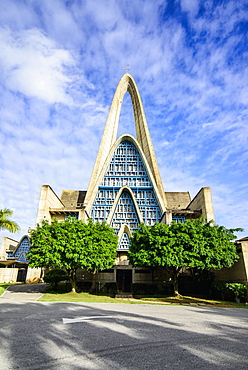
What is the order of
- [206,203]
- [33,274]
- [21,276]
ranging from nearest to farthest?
[33,274], [206,203], [21,276]

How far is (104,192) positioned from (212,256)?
73.9 feet

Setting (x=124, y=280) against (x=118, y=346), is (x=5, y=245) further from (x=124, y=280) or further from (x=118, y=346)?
(x=118, y=346)

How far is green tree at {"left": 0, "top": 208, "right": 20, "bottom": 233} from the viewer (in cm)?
2208

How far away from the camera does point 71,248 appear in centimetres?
2259

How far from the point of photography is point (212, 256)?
21.7m

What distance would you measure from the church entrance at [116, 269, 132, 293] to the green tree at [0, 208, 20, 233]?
47.1ft

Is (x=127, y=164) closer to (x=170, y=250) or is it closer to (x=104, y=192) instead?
(x=104, y=192)

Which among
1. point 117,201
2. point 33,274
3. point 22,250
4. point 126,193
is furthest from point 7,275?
point 126,193

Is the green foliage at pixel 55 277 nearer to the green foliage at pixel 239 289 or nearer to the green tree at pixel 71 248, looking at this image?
the green tree at pixel 71 248

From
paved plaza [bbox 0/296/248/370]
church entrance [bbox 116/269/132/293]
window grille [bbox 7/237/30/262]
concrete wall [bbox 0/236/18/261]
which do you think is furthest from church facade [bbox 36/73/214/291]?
paved plaza [bbox 0/296/248/370]

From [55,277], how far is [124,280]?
8820 millimetres

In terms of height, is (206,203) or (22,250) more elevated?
(206,203)

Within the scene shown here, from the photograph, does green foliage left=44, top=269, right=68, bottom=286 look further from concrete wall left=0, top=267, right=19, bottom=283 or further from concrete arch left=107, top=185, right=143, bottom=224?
concrete wall left=0, top=267, right=19, bottom=283

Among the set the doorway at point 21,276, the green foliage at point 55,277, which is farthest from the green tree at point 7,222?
the doorway at point 21,276
